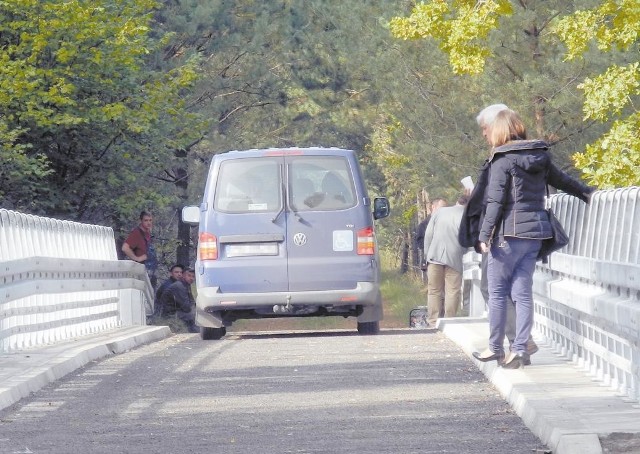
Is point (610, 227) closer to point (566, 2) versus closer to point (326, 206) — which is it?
point (326, 206)

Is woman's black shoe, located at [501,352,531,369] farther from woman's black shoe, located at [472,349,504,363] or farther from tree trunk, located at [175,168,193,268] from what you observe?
tree trunk, located at [175,168,193,268]

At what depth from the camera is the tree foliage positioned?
25.1 metres

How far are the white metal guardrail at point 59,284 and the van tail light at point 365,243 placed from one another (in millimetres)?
2776

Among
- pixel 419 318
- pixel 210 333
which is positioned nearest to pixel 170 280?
pixel 419 318

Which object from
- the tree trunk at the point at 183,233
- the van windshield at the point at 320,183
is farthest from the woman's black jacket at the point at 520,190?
the tree trunk at the point at 183,233

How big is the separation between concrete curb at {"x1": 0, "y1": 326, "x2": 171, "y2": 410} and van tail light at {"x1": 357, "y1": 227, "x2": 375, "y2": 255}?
243 cm

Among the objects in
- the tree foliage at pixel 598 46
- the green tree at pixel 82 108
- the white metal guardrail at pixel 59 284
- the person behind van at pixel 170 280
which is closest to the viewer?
the white metal guardrail at pixel 59 284

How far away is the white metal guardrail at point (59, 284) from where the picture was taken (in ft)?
45.7

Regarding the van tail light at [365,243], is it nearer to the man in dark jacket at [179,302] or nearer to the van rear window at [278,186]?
the van rear window at [278,186]

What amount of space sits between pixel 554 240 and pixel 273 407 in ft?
7.08

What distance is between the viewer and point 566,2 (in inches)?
1319

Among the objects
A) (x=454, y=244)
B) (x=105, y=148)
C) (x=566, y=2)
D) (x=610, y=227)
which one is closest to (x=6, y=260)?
(x=610, y=227)

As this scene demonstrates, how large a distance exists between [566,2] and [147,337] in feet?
59.9

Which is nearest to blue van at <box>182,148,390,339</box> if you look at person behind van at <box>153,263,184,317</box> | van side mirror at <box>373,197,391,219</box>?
van side mirror at <box>373,197,391,219</box>
